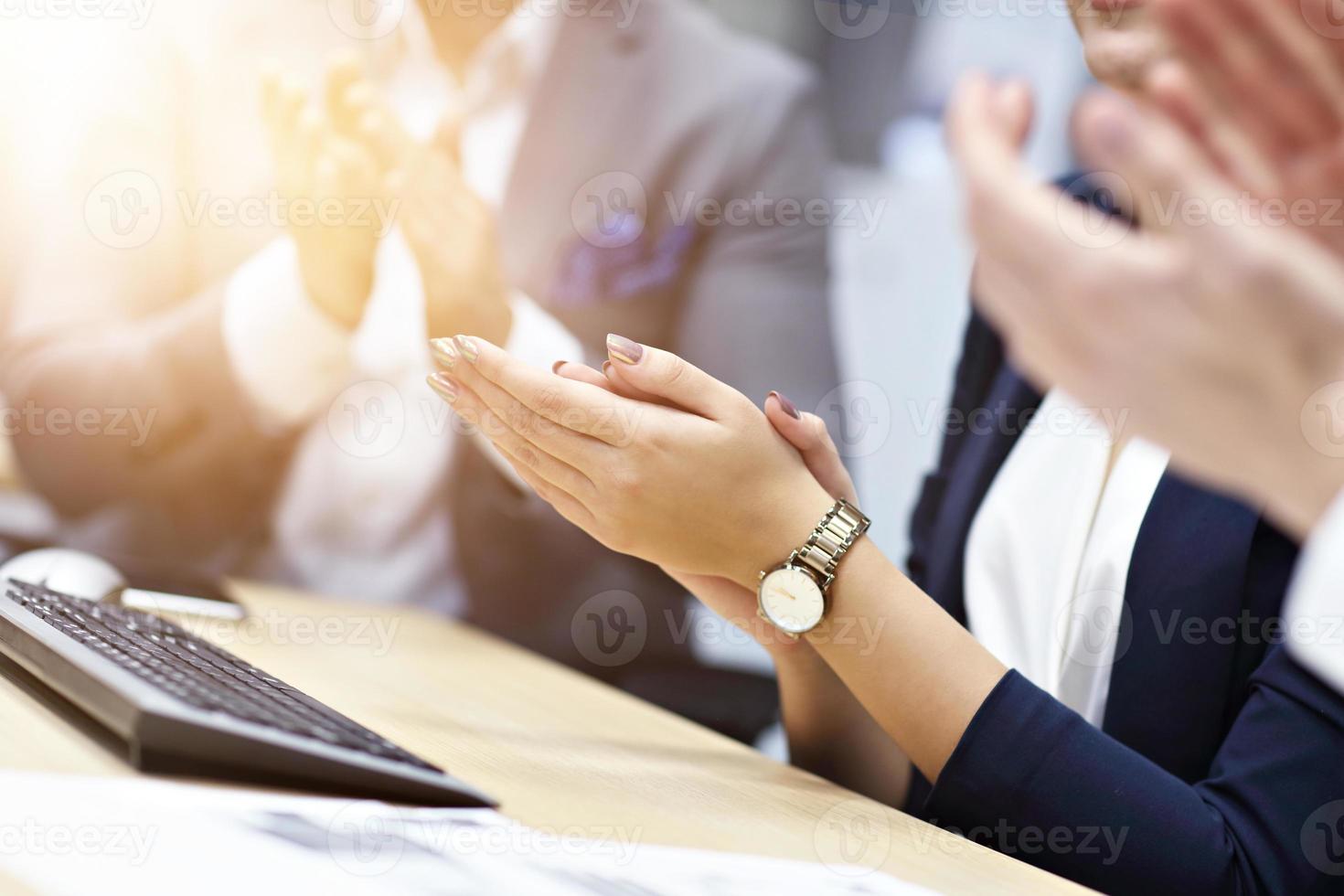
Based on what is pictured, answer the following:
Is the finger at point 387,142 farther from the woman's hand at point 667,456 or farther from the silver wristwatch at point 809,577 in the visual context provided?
the silver wristwatch at point 809,577

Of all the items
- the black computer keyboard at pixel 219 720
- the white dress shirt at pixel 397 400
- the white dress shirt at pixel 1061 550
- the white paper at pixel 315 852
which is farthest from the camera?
the white dress shirt at pixel 397 400

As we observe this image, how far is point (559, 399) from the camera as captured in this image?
0.75 m

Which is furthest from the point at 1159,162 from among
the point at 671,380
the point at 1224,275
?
the point at 671,380

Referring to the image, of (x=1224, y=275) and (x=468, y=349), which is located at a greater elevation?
(x=1224, y=275)

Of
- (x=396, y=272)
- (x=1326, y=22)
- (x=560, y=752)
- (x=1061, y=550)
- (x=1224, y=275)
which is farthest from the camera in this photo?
(x=396, y=272)

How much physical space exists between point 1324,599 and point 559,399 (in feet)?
1.54

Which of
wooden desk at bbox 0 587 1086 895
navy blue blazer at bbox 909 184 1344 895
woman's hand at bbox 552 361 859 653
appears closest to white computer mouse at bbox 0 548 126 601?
wooden desk at bbox 0 587 1086 895

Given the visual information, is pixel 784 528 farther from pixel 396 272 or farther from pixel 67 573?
pixel 396 272

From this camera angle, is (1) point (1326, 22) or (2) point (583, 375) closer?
(1) point (1326, 22)

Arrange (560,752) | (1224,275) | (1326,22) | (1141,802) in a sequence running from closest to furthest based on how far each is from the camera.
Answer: (1224,275)
(1326,22)
(1141,802)
(560,752)

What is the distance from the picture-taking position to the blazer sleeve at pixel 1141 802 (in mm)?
734

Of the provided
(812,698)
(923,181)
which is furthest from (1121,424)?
(923,181)

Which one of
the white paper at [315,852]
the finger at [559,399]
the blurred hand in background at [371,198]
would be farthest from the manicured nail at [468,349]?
the blurred hand in background at [371,198]

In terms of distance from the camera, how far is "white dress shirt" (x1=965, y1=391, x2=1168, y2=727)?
3.11 feet
